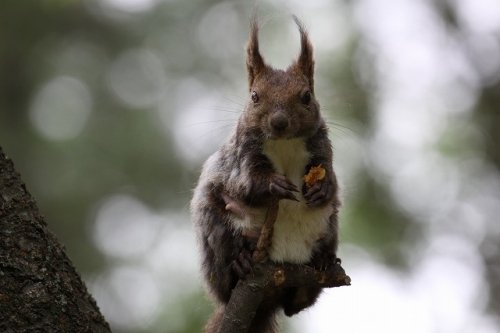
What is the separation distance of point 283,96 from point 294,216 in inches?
24.4

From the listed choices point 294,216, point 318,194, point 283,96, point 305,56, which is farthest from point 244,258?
point 305,56

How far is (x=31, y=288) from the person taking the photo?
13.1 feet

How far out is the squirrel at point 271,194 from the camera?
185 inches

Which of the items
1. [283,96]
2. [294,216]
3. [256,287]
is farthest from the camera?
[283,96]

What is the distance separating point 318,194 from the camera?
467 centimetres

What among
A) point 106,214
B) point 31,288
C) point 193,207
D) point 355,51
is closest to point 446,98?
point 355,51

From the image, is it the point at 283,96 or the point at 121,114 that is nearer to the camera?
the point at 283,96

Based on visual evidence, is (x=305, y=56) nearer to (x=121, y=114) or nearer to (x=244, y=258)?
(x=244, y=258)

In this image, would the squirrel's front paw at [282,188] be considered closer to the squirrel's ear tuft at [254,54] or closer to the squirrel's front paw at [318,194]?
the squirrel's front paw at [318,194]

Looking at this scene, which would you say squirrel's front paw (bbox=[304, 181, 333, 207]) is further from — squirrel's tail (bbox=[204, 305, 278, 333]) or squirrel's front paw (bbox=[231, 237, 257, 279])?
squirrel's tail (bbox=[204, 305, 278, 333])

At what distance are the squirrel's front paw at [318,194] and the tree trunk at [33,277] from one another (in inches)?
45.2

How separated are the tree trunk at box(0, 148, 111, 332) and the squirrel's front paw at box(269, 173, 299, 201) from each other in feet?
3.18

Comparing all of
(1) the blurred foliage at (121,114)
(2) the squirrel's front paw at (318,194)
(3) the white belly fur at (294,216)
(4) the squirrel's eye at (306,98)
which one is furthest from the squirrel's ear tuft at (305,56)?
(1) the blurred foliage at (121,114)

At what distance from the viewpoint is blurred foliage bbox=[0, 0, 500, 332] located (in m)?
11.3
